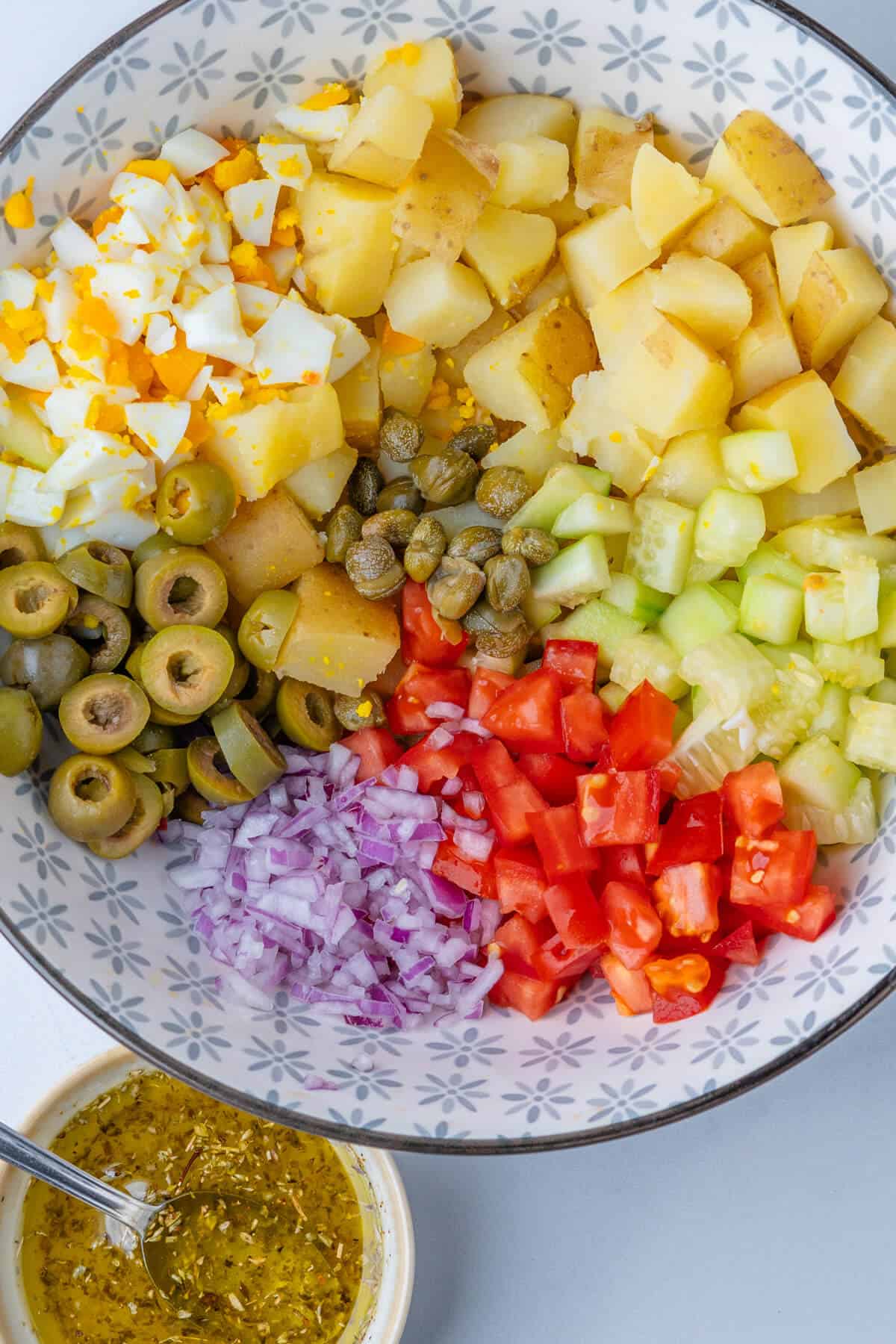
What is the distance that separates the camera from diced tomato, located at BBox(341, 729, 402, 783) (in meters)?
2.12

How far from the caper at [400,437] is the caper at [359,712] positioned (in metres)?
0.47

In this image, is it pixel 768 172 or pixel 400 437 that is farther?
pixel 400 437

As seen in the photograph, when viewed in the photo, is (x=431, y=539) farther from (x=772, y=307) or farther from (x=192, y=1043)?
(x=192, y=1043)

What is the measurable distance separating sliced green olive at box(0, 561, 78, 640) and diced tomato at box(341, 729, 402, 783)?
1.93 ft

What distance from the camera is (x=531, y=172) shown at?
195cm

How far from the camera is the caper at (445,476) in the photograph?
81.4 inches

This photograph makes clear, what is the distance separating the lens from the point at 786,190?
6.23ft

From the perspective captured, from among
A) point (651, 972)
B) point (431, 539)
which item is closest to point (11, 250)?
point (431, 539)

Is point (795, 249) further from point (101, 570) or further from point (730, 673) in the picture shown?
point (101, 570)

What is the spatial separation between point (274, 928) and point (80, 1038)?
1.86 feet

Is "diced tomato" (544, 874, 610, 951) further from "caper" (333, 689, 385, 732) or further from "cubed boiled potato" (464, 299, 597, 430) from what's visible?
"cubed boiled potato" (464, 299, 597, 430)

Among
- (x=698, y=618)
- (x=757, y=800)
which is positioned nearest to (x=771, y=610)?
(x=698, y=618)

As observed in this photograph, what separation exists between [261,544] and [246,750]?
0.39 m

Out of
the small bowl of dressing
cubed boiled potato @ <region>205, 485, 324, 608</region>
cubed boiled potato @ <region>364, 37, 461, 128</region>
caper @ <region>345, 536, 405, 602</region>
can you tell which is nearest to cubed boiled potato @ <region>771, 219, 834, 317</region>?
cubed boiled potato @ <region>364, 37, 461, 128</region>
